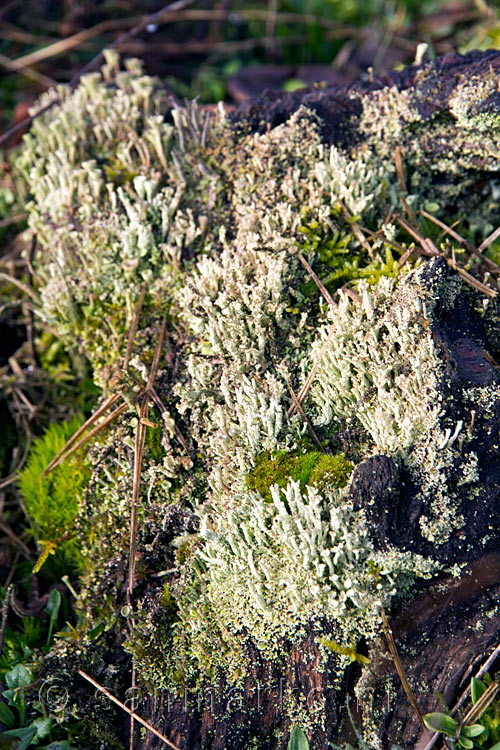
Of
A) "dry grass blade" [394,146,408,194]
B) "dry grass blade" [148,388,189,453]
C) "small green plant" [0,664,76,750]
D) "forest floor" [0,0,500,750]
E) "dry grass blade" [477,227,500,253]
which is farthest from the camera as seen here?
"forest floor" [0,0,500,750]

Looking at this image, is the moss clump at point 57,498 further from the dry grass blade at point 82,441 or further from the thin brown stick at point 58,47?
the thin brown stick at point 58,47

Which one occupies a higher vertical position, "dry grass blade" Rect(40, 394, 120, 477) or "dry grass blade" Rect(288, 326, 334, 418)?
"dry grass blade" Rect(288, 326, 334, 418)

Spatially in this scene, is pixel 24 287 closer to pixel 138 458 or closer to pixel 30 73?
pixel 138 458

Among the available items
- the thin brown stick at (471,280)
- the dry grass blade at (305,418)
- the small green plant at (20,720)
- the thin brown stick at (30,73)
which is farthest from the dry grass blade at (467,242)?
the thin brown stick at (30,73)

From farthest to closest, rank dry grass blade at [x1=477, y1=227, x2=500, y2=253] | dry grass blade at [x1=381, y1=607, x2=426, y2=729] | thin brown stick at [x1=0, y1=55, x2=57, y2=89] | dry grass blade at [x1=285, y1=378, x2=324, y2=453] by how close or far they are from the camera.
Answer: thin brown stick at [x1=0, y1=55, x2=57, y2=89]
dry grass blade at [x1=477, y1=227, x2=500, y2=253]
dry grass blade at [x1=285, y1=378, x2=324, y2=453]
dry grass blade at [x1=381, y1=607, x2=426, y2=729]

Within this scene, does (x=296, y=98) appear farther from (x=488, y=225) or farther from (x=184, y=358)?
(x=184, y=358)

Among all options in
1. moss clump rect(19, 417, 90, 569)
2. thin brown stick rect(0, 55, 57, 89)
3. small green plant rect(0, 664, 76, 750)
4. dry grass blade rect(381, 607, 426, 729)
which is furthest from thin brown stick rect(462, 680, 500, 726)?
thin brown stick rect(0, 55, 57, 89)

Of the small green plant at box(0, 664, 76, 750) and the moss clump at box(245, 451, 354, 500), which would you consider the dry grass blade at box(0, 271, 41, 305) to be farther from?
the small green plant at box(0, 664, 76, 750)
